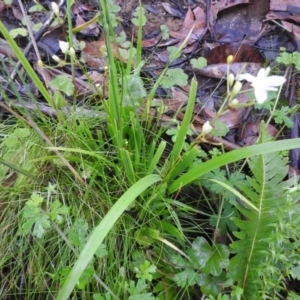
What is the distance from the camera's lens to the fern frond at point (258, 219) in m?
1.12

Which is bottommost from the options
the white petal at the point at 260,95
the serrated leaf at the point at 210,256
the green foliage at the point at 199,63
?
the serrated leaf at the point at 210,256

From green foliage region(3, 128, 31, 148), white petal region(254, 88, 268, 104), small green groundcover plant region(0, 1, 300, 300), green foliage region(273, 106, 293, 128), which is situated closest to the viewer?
white petal region(254, 88, 268, 104)

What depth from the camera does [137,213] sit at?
1.25m

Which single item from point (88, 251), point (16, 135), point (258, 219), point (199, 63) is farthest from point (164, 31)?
point (88, 251)

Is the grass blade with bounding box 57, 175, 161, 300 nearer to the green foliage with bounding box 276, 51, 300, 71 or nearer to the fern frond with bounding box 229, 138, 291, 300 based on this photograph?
the fern frond with bounding box 229, 138, 291, 300

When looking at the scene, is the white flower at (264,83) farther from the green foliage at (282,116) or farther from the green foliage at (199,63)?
the green foliage at (199,63)

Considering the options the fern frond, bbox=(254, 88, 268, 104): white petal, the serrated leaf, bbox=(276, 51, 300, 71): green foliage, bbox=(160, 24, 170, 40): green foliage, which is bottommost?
the serrated leaf

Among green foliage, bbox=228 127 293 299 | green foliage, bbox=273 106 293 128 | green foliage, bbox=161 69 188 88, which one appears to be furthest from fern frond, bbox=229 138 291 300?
green foliage, bbox=161 69 188 88

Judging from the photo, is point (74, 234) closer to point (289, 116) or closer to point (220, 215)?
point (220, 215)

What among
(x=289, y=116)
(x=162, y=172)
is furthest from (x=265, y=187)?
(x=289, y=116)

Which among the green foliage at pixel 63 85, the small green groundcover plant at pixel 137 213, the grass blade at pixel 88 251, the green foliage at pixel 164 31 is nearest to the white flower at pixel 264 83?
the small green groundcover plant at pixel 137 213

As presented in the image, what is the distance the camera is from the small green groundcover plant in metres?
1.08

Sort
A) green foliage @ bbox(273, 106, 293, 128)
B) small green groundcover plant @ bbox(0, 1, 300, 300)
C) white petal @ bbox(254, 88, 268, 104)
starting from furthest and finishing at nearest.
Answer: green foliage @ bbox(273, 106, 293, 128) → small green groundcover plant @ bbox(0, 1, 300, 300) → white petal @ bbox(254, 88, 268, 104)

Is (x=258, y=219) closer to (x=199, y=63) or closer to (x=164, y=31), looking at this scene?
(x=199, y=63)
